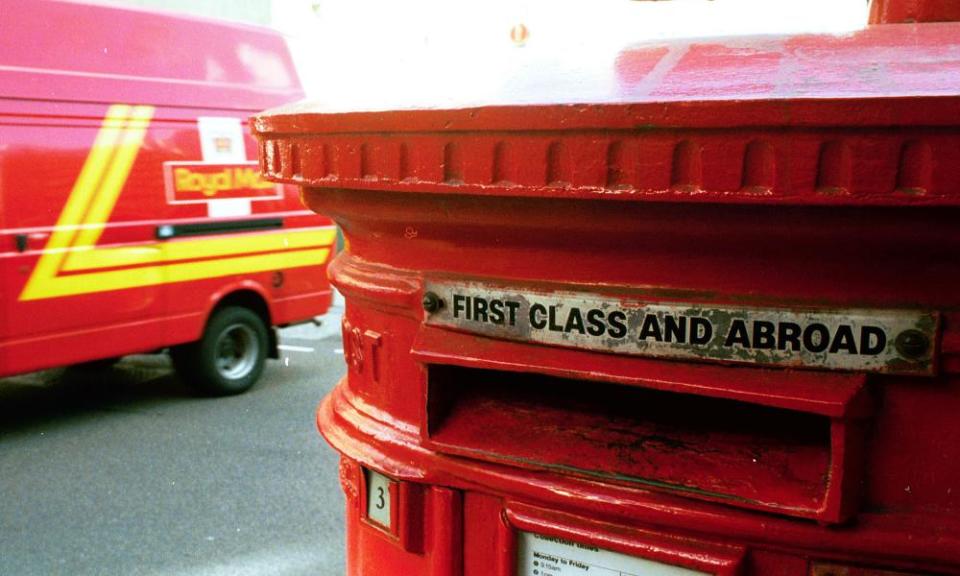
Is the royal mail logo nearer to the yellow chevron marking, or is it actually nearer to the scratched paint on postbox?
the yellow chevron marking

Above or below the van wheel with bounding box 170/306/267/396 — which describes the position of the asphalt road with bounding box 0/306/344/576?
below

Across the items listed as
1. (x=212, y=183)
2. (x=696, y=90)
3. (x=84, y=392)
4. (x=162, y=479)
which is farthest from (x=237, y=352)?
(x=696, y=90)

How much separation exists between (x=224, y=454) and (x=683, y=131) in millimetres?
4505

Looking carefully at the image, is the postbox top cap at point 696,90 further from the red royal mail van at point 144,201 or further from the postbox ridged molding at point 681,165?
the red royal mail van at point 144,201

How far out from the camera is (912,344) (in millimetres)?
899

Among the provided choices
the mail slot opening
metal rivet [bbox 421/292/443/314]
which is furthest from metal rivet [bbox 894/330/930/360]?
metal rivet [bbox 421/292/443/314]

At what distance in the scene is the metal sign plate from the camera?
3.47 feet

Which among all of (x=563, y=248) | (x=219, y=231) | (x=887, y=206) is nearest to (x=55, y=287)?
(x=219, y=231)

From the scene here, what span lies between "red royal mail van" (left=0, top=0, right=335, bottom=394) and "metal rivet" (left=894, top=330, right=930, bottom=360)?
4.89m

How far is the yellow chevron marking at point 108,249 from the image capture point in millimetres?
4969

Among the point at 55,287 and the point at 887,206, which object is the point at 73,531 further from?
the point at 887,206

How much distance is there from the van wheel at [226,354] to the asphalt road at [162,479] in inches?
4.7

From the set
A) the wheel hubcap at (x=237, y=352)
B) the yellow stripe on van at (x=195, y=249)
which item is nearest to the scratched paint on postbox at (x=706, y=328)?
the yellow stripe on van at (x=195, y=249)

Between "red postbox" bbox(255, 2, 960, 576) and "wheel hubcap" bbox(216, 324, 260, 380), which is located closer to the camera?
"red postbox" bbox(255, 2, 960, 576)
